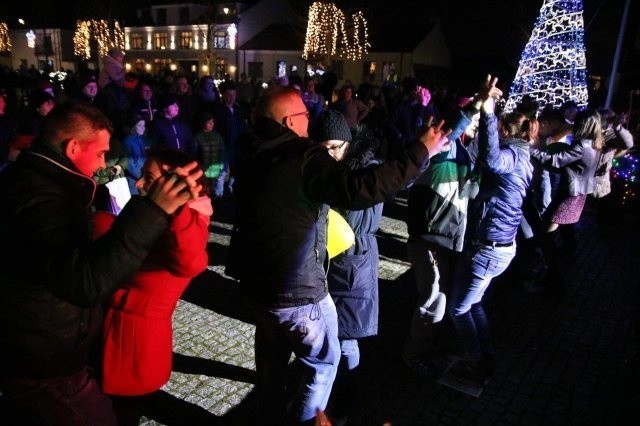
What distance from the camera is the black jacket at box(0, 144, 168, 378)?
1.71 metres

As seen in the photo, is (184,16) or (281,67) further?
(184,16)

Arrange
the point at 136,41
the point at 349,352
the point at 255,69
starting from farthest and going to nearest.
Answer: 1. the point at 136,41
2. the point at 255,69
3. the point at 349,352

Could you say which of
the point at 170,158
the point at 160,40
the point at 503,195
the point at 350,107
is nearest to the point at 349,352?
the point at 503,195

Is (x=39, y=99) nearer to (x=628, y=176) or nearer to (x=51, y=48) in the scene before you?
(x=628, y=176)

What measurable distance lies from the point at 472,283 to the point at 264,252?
202 cm

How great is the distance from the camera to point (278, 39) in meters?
46.3

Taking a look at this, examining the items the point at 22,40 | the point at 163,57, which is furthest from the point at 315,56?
the point at 22,40

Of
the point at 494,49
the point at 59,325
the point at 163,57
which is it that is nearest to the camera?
the point at 59,325

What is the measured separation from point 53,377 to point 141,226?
89 cm

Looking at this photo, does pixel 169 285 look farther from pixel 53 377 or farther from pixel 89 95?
pixel 89 95

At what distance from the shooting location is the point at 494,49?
4197 centimetres

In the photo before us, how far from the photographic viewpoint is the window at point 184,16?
49875 millimetres

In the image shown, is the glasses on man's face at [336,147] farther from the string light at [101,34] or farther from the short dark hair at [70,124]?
the string light at [101,34]

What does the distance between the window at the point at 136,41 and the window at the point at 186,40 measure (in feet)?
22.8
